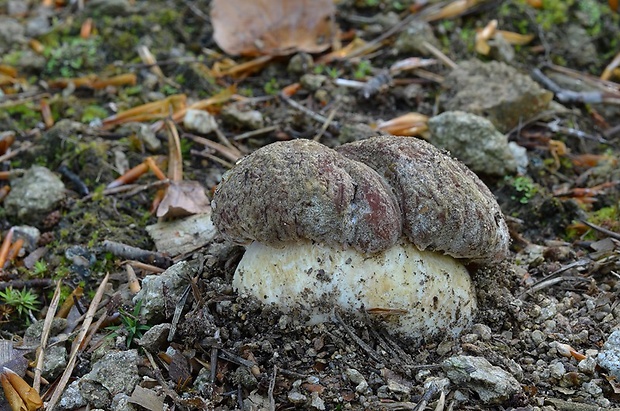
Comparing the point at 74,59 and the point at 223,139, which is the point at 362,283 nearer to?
the point at 223,139

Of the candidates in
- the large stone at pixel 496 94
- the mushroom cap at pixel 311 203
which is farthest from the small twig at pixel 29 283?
the large stone at pixel 496 94

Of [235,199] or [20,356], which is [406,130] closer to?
[235,199]

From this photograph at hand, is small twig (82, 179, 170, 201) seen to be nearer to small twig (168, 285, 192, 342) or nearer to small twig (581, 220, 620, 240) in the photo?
small twig (168, 285, 192, 342)

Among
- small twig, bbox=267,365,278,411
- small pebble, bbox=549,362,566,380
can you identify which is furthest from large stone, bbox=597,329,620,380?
small twig, bbox=267,365,278,411

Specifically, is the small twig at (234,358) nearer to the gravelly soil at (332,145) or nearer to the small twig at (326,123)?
the gravelly soil at (332,145)

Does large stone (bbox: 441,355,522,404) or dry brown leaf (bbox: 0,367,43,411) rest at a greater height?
large stone (bbox: 441,355,522,404)
